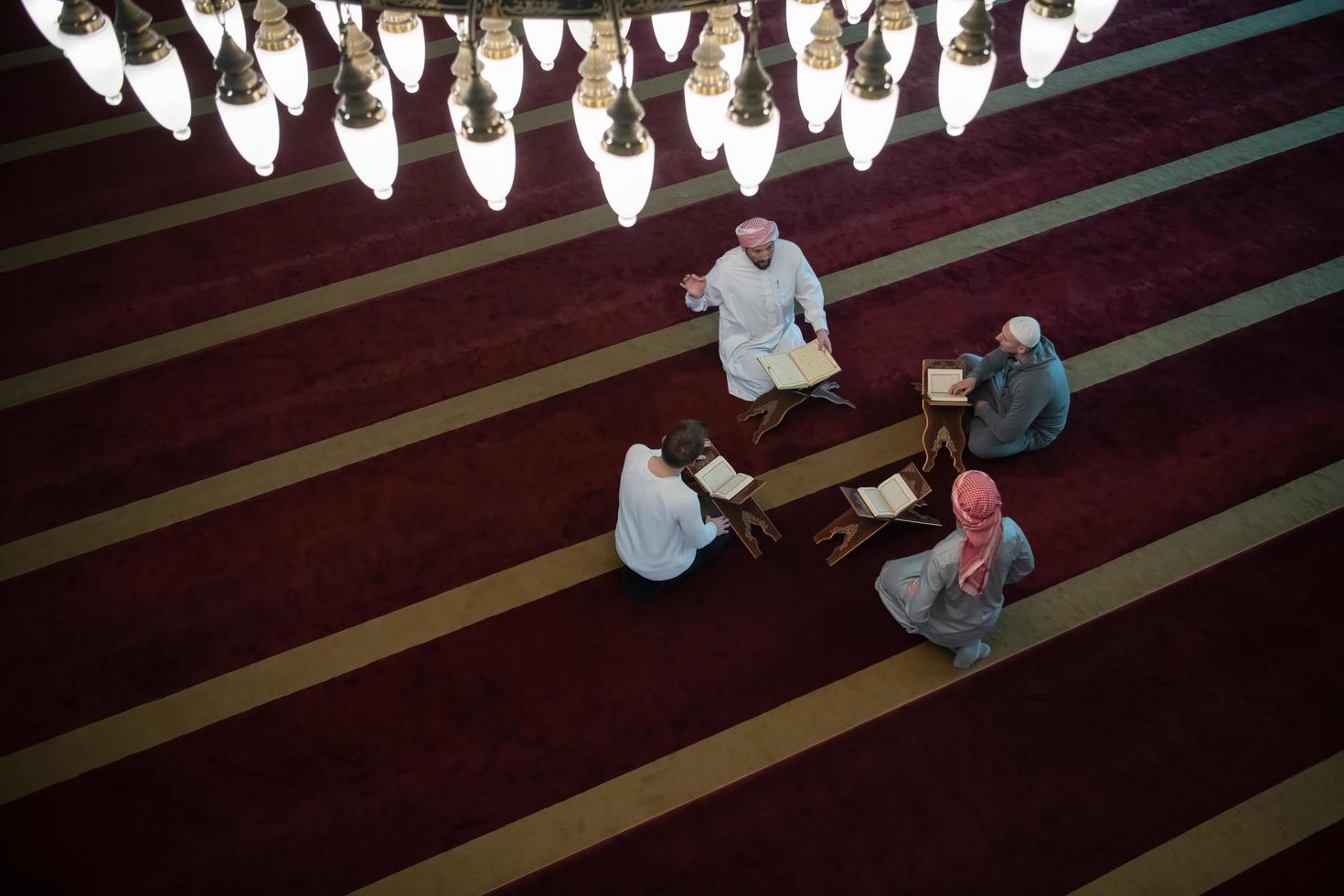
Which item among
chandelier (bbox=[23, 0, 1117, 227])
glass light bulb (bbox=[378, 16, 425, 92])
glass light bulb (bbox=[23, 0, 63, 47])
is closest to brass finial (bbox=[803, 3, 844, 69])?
chandelier (bbox=[23, 0, 1117, 227])

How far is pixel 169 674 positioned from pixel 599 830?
6.17 ft

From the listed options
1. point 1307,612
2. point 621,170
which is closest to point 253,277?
point 621,170

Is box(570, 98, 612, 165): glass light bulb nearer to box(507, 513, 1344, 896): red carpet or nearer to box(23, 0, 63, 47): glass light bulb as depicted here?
box(23, 0, 63, 47): glass light bulb

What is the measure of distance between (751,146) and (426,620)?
9.25 feet

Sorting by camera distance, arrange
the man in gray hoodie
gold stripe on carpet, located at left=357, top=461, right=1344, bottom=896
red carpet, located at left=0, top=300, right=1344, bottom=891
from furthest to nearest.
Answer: the man in gray hoodie → red carpet, located at left=0, top=300, right=1344, bottom=891 → gold stripe on carpet, located at left=357, top=461, right=1344, bottom=896

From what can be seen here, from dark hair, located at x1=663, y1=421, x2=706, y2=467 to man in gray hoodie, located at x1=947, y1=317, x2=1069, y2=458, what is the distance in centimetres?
148

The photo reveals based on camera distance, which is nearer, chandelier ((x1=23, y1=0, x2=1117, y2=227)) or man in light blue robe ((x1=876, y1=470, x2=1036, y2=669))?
chandelier ((x1=23, y1=0, x2=1117, y2=227))

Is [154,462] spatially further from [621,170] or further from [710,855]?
[621,170]

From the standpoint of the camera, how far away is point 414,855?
409 cm

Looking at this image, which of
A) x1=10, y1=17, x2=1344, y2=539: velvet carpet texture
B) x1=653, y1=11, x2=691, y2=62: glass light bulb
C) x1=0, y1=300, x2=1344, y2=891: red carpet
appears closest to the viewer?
x1=653, y1=11, x2=691, y2=62: glass light bulb

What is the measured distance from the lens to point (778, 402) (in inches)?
208

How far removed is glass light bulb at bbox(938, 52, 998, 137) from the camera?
107 inches

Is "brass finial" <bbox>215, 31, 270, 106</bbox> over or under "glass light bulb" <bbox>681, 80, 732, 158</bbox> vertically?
over

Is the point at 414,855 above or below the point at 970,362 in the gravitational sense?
below
